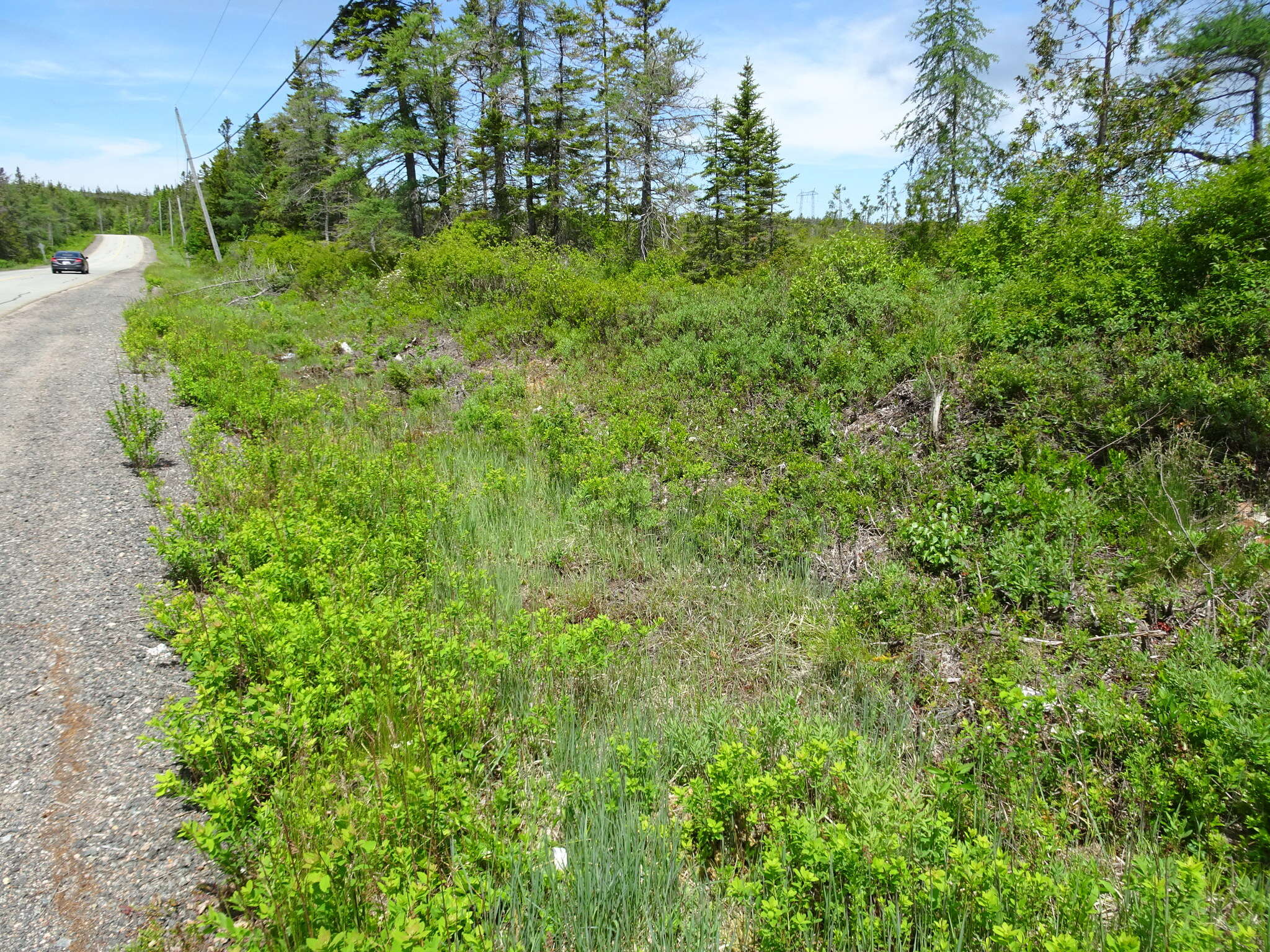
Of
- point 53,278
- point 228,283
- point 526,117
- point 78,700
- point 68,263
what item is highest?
point 526,117

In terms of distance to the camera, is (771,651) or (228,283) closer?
(771,651)

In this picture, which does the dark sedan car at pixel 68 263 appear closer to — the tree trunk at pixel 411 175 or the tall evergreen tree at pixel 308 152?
the tall evergreen tree at pixel 308 152

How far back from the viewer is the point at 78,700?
355cm

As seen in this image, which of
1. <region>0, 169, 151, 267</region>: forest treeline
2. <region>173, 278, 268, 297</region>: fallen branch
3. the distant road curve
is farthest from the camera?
<region>0, 169, 151, 267</region>: forest treeline

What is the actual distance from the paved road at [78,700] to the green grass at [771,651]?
0.32 m

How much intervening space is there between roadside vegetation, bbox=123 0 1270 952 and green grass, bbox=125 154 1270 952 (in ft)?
0.10

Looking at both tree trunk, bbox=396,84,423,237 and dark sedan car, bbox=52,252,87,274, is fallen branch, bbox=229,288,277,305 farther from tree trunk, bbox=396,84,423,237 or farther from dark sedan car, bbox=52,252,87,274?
dark sedan car, bbox=52,252,87,274

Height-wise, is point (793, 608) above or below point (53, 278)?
below

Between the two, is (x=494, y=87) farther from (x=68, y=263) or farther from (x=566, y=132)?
(x=68, y=263)

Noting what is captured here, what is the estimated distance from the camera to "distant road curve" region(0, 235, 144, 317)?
20.9m

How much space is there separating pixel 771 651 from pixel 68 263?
158 feet

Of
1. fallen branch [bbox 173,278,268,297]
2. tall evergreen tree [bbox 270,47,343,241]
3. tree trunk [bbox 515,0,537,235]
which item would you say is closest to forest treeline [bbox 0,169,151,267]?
tall evergreen tree [bbox 270,47,343,241]

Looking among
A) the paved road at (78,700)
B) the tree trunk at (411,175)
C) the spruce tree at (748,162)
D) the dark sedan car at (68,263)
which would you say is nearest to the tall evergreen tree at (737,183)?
the spruce tree at (748,162)

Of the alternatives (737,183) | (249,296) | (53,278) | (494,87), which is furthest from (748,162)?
(53,278)
